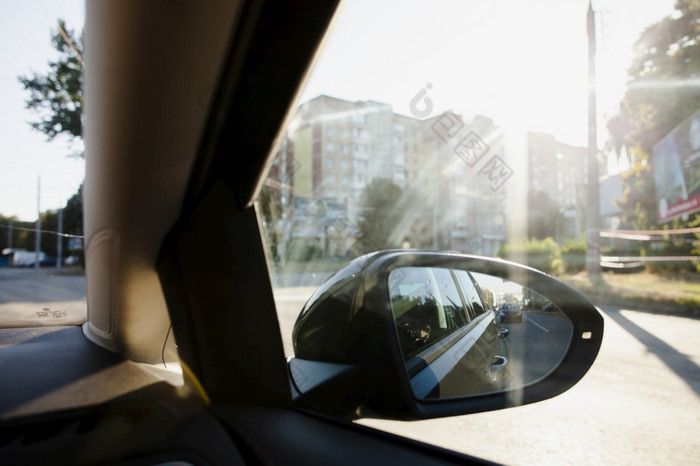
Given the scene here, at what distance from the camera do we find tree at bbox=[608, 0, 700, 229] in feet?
7.66

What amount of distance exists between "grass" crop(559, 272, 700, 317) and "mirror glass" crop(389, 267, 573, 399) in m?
0.99

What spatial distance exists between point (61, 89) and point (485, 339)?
203 cm

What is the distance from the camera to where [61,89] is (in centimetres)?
177

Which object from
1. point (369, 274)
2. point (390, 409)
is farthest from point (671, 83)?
point (390, 409)

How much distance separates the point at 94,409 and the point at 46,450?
0.62 feet

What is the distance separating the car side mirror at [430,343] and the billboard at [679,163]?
2.35 metres

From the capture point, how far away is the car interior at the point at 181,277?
4.16 ft

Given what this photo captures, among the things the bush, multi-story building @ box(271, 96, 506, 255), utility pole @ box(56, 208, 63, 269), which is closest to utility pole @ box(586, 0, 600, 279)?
the bush

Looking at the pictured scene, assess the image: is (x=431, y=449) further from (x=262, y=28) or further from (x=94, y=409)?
(x=262, y=28)

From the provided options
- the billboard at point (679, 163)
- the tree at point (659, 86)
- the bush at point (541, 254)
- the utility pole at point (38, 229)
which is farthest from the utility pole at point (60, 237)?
the billboard at point (679, 163)

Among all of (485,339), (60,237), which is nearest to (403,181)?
(60,237)

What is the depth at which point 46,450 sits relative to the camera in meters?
1.26

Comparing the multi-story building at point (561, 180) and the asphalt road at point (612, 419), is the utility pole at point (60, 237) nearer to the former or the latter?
the asphalt road at point (612, 419)

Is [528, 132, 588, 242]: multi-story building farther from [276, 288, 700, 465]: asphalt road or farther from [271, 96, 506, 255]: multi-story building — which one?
[276, 288, 700, 465]: asphalt road
